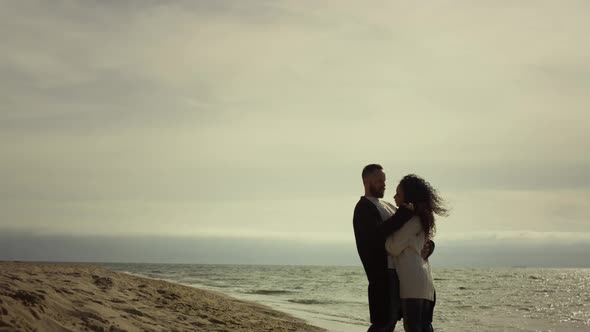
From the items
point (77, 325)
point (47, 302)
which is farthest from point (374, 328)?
point (47, 302)

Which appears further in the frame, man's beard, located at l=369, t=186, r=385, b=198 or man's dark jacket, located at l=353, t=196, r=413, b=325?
man's beard, located at l=369, t=186, r=385, b=198

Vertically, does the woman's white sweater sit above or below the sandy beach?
above

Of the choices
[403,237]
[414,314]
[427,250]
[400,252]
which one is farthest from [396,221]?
[414,314]

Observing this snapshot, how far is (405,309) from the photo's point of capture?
20.4 feet

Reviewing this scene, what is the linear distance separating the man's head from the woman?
0.20m

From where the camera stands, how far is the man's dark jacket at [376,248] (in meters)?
6.24

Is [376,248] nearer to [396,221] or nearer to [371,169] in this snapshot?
[396,221]

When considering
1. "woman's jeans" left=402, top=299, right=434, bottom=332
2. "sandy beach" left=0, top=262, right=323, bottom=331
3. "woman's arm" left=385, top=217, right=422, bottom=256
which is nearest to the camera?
"woman's jeans" left=402, top=299, right=434, bottom=332

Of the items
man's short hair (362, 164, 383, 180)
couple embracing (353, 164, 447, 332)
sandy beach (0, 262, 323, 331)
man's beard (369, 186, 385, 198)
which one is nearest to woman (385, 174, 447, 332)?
couple embracing (353, 164, 447, 332)

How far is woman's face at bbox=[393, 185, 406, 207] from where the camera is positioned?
6.46 meters

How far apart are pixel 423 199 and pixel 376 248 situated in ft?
2.48

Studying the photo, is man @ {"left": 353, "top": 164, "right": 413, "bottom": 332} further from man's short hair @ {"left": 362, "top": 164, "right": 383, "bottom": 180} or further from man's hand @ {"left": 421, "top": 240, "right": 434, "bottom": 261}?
man's hand @ {"left": 421, "top": 240, "right": 434, "bottom": 261}

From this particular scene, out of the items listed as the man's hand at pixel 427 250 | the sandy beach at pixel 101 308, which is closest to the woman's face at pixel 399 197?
the man's hand at pixel 427 250

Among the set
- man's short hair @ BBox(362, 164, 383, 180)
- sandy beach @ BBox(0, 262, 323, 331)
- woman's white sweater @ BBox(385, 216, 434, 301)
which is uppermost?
man's short hair @ BBox(362, 164, 383, 180)
